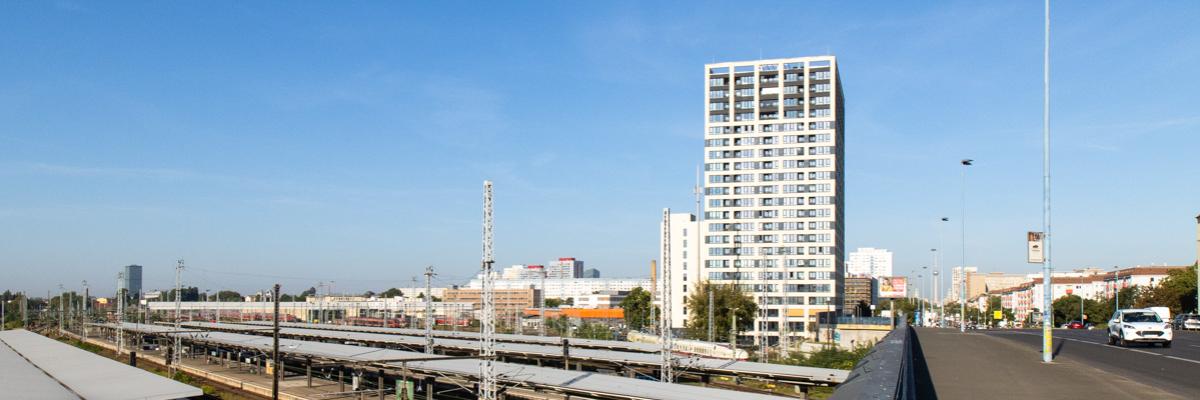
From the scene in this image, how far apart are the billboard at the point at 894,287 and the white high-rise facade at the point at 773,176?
6465mm

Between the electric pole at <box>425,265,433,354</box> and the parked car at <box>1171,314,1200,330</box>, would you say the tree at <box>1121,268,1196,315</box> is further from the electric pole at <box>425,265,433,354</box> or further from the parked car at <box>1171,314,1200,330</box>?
the electric pole at <box>425,265,433,354</box>

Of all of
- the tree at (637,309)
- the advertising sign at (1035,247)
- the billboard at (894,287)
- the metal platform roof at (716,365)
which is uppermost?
the advertising sign at (1035,247)

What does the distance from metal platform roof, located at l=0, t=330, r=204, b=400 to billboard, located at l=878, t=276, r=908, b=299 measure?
95.6 meters

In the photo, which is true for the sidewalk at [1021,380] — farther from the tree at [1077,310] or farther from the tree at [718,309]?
the tree at [1077,310]

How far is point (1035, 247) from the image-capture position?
23.8 m

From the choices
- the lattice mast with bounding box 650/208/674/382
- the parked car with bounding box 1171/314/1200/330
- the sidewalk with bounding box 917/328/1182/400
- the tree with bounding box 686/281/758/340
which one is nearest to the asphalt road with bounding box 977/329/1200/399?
the sidewalk with bounding box 917/328/1182/400

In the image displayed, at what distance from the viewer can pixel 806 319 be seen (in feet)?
370

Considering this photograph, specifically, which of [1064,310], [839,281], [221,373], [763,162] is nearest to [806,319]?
[839,281]

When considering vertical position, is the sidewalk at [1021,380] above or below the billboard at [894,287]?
above

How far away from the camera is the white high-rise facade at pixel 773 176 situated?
377ft

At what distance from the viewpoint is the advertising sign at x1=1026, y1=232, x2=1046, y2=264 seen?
77.9 ft

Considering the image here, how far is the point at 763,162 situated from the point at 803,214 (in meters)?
8.74

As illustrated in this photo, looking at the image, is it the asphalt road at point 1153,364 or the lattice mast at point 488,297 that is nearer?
the asphalt road at point 1153,364

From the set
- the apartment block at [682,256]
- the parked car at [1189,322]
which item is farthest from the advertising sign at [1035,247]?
the apartment block at [682,256]
